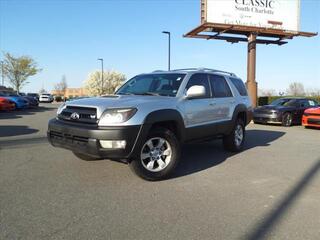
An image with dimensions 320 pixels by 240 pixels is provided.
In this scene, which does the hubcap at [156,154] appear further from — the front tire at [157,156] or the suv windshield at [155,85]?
the suv windshield at [155,85]

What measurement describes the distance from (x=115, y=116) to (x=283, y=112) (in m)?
12.8

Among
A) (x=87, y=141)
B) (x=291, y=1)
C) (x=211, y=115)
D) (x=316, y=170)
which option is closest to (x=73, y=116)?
(x=87, y=141)

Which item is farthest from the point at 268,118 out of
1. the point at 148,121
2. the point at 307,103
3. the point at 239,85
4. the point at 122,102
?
the point at 122,102

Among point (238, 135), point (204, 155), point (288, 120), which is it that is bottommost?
point (204, 155)

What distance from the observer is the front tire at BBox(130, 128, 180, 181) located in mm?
5930

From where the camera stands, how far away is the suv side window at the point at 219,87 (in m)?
7.98

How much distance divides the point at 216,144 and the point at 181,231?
20.6 ft

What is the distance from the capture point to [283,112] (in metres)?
16.8

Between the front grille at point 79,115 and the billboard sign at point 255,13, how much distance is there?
18.3 m

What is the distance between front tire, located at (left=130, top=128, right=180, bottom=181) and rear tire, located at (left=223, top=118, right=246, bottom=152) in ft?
8.31

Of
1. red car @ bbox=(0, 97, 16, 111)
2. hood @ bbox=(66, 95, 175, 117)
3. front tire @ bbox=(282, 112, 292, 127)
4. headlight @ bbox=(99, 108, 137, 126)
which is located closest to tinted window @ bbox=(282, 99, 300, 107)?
front tire @ bbox=(282, 112, 292, 127)

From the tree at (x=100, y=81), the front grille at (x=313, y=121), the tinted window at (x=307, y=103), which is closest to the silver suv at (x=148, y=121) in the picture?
the front grille at (x=313, y=121)

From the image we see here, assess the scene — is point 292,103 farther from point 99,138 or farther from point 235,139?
point 99,138

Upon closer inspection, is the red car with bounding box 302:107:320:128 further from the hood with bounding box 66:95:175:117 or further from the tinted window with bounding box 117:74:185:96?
the hood with bounding box 66:95:175:117
